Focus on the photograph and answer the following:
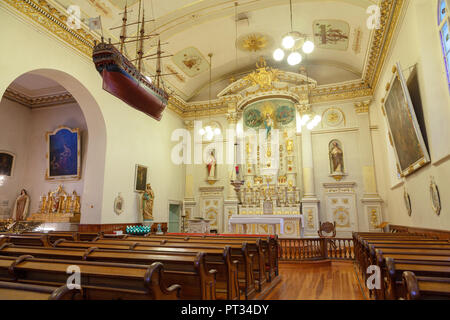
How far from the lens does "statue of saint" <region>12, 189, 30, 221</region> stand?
10.1m

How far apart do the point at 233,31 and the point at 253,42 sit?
3.47 ft

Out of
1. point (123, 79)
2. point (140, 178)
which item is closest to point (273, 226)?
point (140, 178)

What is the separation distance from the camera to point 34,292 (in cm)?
162

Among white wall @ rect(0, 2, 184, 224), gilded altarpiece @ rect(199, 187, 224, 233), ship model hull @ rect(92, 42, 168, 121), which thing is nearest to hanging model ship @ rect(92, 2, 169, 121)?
ship model hull @ rect(92, 42, 168, 121)

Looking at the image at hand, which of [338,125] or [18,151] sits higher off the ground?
[338,125]

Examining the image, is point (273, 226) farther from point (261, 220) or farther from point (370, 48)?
point (370, 48)

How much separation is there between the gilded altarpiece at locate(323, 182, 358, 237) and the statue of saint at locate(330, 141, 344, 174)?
1.83 ft

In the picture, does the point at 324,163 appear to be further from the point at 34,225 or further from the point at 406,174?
the point at 34,225

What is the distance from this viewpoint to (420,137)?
5.54m

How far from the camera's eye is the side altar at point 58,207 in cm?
902

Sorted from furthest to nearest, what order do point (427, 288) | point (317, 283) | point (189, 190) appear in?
point (189, 190)
point (317, 283)
point (427, 288)
